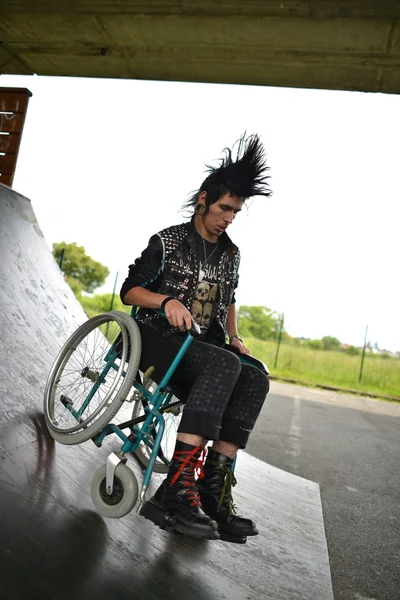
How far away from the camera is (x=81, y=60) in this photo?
7.55 metres

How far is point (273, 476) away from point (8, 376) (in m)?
2.09

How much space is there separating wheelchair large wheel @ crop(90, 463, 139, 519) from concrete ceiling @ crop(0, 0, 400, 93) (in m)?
5.29

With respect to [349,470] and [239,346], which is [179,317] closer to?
[239,346]

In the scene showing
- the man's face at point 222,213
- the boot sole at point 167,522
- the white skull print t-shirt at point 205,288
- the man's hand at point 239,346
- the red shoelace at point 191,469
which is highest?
the man's face at point 222,213

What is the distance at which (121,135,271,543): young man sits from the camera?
2176 mm

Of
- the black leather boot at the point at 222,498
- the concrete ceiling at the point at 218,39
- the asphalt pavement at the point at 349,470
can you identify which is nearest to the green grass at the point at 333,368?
the asphalt pavement at the point at 349,470

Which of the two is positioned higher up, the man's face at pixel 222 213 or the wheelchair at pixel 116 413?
the man's face at pixel 222 213

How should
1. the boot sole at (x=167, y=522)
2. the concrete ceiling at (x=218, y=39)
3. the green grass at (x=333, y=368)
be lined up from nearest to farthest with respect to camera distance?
the boot sole at (x=167, y=522)
the concrete ceiling at (x=218, y=39)
the green grass at (x=333, y=368)

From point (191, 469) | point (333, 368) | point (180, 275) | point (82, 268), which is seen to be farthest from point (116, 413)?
point (82, 268)

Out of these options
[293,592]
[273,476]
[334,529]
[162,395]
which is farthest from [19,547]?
[273,476]

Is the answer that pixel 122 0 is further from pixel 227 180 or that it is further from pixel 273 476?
pixel 273 476

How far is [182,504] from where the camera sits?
2.11m

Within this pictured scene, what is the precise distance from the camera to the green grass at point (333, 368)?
1640 cm

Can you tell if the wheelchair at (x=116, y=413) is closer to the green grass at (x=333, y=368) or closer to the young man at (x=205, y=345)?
the young man at (x=205, y=345)
